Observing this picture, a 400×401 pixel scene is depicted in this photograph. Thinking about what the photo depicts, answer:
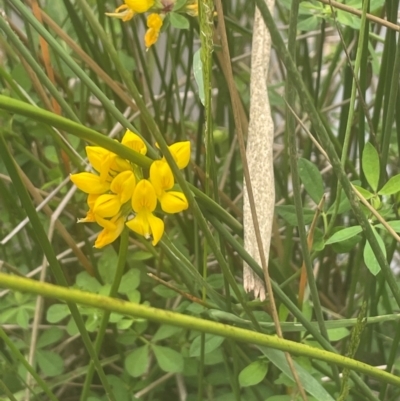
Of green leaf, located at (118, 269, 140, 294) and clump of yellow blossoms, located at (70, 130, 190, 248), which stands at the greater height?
clump of yellow blossoms, located at (70, 130, 190, 248)

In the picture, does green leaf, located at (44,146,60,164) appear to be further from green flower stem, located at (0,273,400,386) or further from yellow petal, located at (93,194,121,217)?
green flower stem, located at (0,273,400,386)

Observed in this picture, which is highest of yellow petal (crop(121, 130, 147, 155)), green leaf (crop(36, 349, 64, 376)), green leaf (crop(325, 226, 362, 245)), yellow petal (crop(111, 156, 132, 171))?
yellow petal (crop(121, 130, 147, 155))

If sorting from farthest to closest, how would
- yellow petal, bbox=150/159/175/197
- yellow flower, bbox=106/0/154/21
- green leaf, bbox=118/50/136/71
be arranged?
green leaf, bbox=118/50/136/71 → yellow flower, bbox=106/0/154/21 → yellow petal, bbox=150/159/175/197

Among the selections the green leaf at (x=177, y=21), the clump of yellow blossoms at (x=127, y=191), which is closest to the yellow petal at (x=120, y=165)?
the clump of yellow blossoms at (x=127, y=191)

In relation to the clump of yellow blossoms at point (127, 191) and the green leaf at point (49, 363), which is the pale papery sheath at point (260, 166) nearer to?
the clump of yellow blossoms at point (127, 191)

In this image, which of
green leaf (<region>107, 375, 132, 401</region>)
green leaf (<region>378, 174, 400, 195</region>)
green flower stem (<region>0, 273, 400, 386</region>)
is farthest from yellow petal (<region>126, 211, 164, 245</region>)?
green leaf (<region>107, 375, 132, 401</region>)

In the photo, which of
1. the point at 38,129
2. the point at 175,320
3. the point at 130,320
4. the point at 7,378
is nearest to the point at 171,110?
the point at 38,129

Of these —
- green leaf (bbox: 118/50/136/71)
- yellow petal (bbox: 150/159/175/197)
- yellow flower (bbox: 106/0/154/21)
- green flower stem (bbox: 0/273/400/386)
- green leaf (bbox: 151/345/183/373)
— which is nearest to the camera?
green flower stem (bbox: 0/273/400/386)
